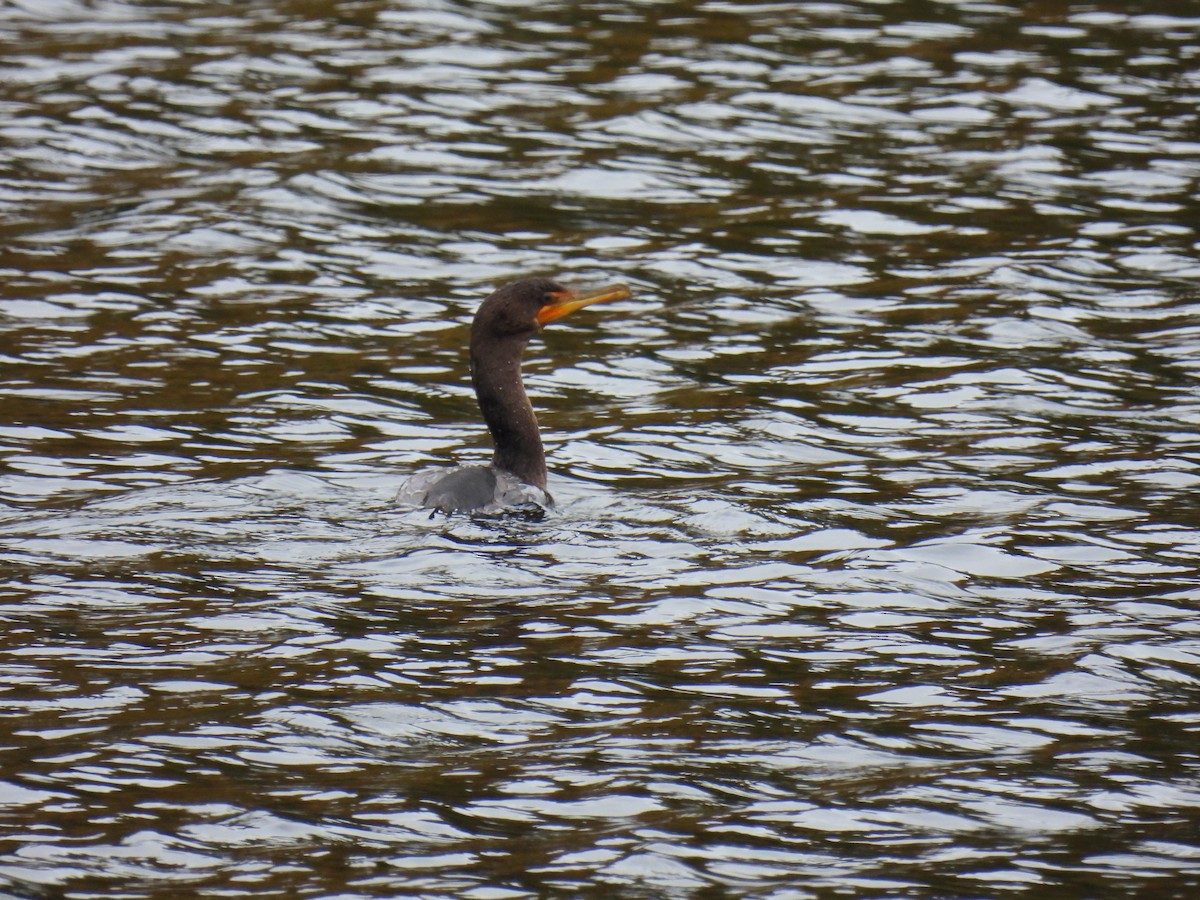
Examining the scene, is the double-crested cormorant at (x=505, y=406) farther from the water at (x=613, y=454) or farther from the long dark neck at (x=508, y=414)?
the water at (x=613, y=454)

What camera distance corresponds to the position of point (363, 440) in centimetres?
1067

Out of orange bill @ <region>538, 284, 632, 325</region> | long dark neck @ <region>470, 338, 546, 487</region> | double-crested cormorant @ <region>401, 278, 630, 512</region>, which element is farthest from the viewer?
orange bill @ <region>538, 284, 632, 325</region>

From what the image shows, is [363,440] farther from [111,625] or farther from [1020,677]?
[1020,677]

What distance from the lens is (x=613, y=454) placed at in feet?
34.3

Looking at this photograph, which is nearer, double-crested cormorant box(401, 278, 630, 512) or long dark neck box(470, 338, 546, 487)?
double-crested cormorant box(401, 278, 630, 512)

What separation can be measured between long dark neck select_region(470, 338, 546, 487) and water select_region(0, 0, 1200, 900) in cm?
37

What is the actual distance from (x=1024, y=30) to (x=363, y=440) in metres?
11.1

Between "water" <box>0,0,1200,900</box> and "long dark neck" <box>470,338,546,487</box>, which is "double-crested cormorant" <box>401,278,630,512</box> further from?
"water" <box>0,0,1200,900</box>

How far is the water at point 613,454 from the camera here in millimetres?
6145

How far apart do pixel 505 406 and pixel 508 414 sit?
0.05 metres

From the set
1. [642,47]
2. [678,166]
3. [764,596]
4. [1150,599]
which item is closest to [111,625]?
[764,596]

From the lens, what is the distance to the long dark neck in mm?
9734

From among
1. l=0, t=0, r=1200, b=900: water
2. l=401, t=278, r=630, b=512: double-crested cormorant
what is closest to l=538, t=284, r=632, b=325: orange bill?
l=401, t=278, r=630, b=512: double-crested cormorant

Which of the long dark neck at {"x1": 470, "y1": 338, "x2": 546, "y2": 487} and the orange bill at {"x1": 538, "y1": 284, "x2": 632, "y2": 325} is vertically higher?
the orange bill at {"x1": 538, "y1": 284, "x2": 632, "y2": 325}
